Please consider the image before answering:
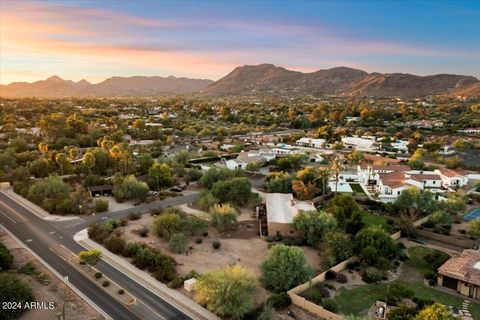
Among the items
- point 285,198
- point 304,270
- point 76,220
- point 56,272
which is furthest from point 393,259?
point 76,220

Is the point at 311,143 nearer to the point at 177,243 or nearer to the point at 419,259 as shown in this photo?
the point at 419,259

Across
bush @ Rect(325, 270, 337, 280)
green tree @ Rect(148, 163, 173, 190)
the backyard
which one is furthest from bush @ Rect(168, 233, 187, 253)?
green tree @ Rect(148, 163, 173, 190)

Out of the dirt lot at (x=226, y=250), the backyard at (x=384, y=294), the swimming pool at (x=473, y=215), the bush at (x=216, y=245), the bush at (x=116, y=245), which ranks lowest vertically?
the swimming pool at (x=473, y=215)

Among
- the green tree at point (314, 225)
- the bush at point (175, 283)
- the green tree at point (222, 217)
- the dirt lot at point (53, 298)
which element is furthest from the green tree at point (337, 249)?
the dirt lot at point (53, 298)

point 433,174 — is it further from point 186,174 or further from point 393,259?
point 186,174

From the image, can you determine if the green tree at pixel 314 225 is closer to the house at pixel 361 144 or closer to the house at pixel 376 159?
the house at pixel 376 159

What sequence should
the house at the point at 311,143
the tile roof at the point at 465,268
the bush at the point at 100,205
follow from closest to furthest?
the tile roof at the point at 465,268
the bush at the point at 100,205
the house at the point at 311,143

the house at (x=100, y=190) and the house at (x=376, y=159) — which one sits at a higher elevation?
the house at (x=100, y=190)
